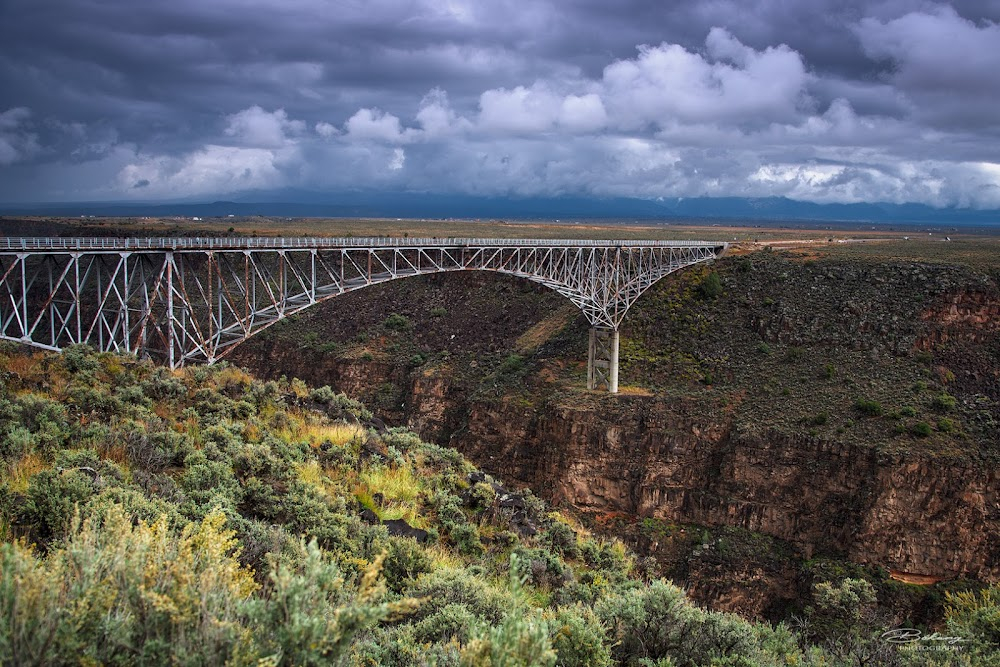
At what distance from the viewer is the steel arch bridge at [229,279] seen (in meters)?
22.8

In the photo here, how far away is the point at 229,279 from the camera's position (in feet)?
222

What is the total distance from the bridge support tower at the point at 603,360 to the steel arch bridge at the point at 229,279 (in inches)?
3.0

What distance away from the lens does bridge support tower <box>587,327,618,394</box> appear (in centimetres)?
4738

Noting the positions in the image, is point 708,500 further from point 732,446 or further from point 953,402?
point 953,402

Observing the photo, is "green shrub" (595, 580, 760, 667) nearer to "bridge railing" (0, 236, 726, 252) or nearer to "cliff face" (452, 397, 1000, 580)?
"bridge railing" (0, 236, 726, 252)

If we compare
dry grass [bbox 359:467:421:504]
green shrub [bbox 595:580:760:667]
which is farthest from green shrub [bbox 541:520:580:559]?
green shrub [bbox 595:580:760:667]

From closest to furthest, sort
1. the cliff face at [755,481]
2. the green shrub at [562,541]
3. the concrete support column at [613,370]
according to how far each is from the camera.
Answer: the green shrub at [562,541] < the cliff face at [755,481] < the concrete support column at [613,370]

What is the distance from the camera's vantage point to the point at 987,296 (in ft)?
161

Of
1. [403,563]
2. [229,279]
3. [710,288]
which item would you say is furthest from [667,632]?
[229,279]

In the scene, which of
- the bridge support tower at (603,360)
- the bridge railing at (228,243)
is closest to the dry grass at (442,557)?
the bridge railing at (228,243)

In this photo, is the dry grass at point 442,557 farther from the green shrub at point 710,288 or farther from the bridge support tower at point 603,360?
the green shrub at point 710,288

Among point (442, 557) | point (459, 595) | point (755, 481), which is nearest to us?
point (459, 595)

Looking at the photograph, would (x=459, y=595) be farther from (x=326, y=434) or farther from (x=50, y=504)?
(x=326, y=434)

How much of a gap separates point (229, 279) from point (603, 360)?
121 ft
